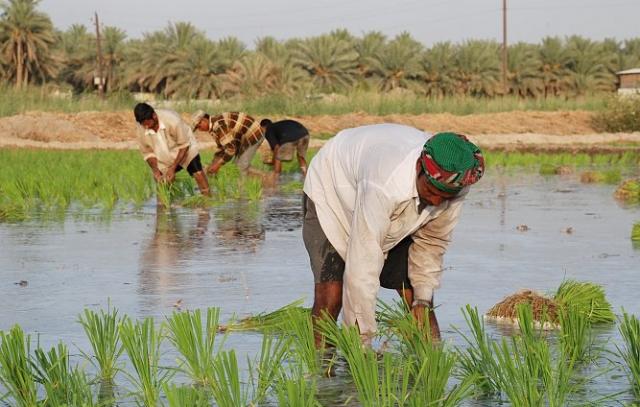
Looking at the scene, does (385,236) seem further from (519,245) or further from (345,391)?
(519,245)

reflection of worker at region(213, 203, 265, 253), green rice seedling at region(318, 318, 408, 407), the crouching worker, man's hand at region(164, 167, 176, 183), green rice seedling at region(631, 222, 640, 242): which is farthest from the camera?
man's hand at region(164, 167, 176, 183)

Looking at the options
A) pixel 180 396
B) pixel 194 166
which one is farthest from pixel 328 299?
pixel 194 166

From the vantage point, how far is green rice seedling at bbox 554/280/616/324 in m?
6.29

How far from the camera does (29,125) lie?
3089 centimetres

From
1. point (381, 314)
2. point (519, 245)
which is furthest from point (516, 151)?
point (381, 314)

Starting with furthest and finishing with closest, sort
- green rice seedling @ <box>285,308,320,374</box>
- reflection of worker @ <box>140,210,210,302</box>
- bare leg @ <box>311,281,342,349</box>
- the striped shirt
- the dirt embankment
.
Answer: the dirt embankment, the striped shirt, reflection of worker @ <box>140,210,210,302</box>, bare leg @ <box>311,281,342,349</box>, green rice seedling @ <box>285,308,320,374</box>

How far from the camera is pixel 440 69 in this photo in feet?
206

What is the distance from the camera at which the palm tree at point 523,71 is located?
210 ft

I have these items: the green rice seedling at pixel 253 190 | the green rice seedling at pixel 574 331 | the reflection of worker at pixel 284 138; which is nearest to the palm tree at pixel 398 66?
the reflection of worker at pixel 284 138

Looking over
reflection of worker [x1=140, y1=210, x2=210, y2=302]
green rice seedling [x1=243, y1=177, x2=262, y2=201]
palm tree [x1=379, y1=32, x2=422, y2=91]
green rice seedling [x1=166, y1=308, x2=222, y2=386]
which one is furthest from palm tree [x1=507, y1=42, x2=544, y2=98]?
green rice seedling [x1=166, y1=308, x2=222, y2=386]

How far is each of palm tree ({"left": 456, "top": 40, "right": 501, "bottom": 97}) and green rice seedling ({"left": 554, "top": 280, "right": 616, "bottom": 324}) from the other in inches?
2209

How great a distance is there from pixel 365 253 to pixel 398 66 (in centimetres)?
5727

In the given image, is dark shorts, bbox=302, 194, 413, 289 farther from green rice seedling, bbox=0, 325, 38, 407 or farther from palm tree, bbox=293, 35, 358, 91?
palm tree, bbox=293, 35, 358, 91

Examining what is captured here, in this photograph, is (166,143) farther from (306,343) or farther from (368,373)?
(368,373)
